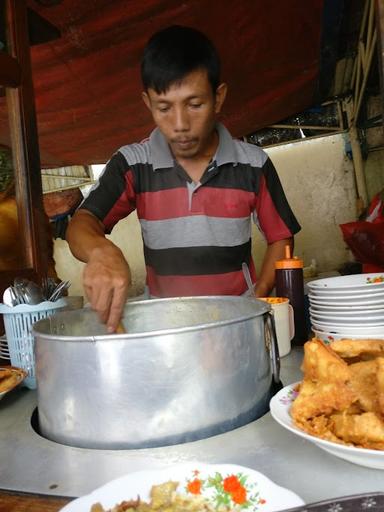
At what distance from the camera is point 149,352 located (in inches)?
30.6

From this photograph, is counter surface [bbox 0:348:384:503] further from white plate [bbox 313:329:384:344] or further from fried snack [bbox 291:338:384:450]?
white plate [bbox 313:329:384:344]

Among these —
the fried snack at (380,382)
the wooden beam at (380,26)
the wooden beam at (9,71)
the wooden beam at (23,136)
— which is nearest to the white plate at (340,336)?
the fried snack at (380,382)

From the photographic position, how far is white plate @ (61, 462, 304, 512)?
56cm

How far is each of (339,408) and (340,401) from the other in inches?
0.5

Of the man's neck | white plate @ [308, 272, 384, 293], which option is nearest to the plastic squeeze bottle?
white plate @ [308, 272, 384, 293]

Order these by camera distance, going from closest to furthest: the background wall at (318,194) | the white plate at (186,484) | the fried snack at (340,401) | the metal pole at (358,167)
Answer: the white plate at (186,484) < the fried snack at (340,401) < the metal pole at (358,167) < the background wall at (318,194)

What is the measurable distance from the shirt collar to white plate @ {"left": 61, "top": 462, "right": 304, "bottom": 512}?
164 cm

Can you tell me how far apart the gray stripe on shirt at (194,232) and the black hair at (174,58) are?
2.02ft

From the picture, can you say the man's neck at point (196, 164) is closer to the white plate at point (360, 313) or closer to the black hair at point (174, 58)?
the black hair at point (174, 58)

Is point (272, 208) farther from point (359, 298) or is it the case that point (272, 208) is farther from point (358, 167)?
point (358, 167)

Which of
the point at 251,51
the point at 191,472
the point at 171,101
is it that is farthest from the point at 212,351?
the point at 251,51

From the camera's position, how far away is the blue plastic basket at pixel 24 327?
1.21m

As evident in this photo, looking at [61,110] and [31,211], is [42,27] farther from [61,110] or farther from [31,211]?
[61,110]

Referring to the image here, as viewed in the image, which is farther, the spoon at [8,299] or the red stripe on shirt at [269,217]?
the red stripe on shirt at [269,217]
